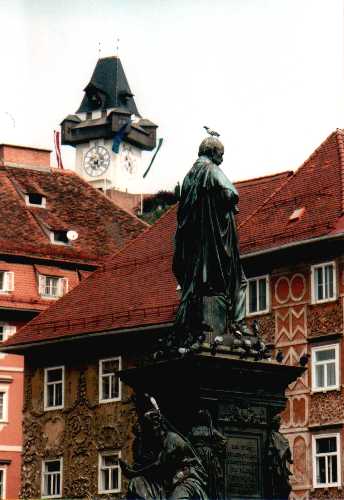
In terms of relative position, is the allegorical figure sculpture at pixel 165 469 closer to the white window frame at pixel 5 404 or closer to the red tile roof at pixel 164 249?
the red tile roof at pixel 164 249

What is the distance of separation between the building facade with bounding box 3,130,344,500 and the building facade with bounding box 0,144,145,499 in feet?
16.6

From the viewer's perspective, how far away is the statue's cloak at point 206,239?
1942 cm

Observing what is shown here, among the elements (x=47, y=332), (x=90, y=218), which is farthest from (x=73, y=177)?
(x=47, y=332)

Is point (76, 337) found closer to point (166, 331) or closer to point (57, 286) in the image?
point (166, 331)

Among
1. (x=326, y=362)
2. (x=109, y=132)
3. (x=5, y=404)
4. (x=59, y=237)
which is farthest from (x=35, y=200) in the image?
(x=109, y=132)

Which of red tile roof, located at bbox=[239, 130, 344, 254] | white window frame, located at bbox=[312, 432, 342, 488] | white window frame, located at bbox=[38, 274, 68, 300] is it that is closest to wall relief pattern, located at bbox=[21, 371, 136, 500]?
red tile roof, located at bbox=[239, 130, 344, 254]

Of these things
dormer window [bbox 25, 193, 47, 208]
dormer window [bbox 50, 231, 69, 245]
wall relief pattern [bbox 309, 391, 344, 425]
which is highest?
dormer window [bbox 25, 193, 47, 208]

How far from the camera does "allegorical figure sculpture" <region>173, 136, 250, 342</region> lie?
19234 mm

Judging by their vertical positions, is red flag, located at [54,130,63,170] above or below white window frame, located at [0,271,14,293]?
above

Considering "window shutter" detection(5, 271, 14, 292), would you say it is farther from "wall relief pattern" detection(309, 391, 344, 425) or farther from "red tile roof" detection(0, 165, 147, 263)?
"wall relief pattern" detection(309, 391, 344, 425)

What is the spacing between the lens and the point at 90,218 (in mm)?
64812

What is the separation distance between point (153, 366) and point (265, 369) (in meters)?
1.22

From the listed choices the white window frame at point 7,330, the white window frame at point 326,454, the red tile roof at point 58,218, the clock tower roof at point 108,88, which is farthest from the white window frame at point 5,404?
the clock tower roof at point 108,88

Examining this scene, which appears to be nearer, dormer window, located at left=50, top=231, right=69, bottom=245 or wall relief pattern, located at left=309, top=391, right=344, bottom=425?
wall relief pattern, located at left=309, top=391, right=344, bottom=425
